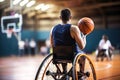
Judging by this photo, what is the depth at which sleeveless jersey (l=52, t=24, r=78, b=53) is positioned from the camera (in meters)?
5.16

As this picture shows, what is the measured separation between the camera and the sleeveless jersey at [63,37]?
516 cm

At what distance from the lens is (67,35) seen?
17.0ft

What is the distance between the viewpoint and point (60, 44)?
528cm

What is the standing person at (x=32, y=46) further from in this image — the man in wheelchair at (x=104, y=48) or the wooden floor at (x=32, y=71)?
the man in wheelchair at (x=104, y=48)

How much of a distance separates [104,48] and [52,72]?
9.23 m

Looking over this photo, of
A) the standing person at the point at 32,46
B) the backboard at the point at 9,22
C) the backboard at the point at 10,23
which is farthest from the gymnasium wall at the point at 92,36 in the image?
the backboard at the point at 9,22

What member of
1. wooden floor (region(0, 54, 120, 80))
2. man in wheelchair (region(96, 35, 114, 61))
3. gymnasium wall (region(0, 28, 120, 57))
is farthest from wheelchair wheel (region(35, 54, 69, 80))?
gymnasium wall (region(0, 28, 120, 57))

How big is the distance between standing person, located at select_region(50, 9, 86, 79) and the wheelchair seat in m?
0.07

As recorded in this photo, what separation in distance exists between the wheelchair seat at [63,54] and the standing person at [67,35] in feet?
0.22

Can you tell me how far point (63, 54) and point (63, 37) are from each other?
266 mm

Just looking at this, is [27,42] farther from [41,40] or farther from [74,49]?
[74,49]

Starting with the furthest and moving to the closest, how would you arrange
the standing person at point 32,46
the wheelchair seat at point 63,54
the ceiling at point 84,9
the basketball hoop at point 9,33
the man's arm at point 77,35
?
the standing person at point 32,46, the ceiling at point 84,9, the basketball hoop at point 9,33, the wheelchair seat at point 63,54, the man's arm at point 77,35

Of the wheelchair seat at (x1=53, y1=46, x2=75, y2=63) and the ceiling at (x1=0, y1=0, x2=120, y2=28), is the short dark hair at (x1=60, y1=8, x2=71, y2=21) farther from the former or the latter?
the ceiling at (x1=0, y1=0, x2=120, y2=28)

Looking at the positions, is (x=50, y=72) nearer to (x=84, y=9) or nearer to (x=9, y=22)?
(x=9, y=22)
